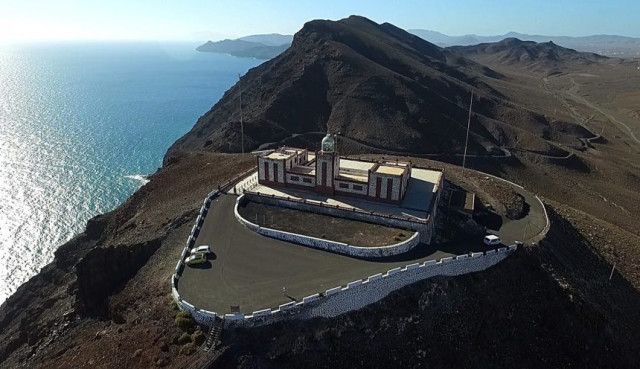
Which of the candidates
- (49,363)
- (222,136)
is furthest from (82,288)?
(222,136)

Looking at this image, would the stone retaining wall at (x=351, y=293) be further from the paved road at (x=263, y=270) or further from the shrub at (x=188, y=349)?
the shrub at (x=188, y=349)

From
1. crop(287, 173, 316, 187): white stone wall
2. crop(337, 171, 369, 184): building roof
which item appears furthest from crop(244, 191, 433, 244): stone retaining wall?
crop(337, 171, 369, 184): building roof

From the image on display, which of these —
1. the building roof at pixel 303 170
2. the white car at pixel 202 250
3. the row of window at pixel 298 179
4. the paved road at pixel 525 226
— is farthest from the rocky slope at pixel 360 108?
the white car at pixel 202 250

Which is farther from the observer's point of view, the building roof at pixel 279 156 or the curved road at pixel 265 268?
the building roof at pixel 279 156

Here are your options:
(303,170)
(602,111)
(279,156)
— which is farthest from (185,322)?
(602,111)

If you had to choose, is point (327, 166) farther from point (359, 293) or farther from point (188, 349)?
point (188, 349)

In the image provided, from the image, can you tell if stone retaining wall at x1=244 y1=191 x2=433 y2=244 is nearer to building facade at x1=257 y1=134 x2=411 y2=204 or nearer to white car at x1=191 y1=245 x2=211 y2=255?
building facade at x1=257 y1=134 x2=411 y2=204

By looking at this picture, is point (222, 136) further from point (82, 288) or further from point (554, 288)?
point (554, 288)
